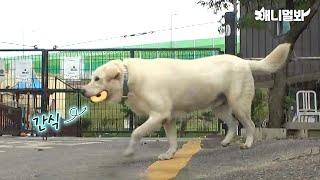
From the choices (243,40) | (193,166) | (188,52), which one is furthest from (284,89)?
(243,40)

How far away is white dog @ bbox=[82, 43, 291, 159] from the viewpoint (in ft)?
23.5

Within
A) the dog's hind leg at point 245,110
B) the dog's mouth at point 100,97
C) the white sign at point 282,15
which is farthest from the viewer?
the white sign at point 282,15

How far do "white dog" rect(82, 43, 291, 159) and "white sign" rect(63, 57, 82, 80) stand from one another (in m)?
8.19

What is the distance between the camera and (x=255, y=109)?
17812 mm

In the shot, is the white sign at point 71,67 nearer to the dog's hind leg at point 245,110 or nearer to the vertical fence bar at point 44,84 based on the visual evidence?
the vertical fence bar at point 44,84

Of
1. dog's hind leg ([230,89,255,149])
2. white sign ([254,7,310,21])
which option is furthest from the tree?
dog's hind leg ([230,89,255,149])

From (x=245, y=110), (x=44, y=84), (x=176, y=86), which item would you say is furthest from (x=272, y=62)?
(x=44, y=84)

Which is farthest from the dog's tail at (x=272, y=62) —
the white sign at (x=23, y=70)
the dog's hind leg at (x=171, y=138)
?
the white sign at (x=23, y=70)

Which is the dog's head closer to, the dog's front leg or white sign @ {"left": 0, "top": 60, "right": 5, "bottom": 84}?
the dog's front leg

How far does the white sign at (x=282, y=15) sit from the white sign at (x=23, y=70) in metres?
6.34

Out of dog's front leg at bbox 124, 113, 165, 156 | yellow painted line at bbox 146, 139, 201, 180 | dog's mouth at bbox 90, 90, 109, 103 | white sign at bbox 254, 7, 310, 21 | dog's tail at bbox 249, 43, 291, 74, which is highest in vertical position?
white sign at bbox 254, 7, 310, 21

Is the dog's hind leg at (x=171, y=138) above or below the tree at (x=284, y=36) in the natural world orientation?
below

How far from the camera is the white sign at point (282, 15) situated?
→ 12.3m

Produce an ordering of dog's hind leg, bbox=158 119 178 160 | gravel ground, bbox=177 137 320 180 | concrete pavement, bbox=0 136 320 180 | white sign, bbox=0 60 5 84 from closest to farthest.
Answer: gravel ground, bbox=177 137 320 180
concrete pavement, bbox=0 136 320 180
dog's hind leg, bbox=158 119 178 160
white sign, bbox=0 60 5 84
